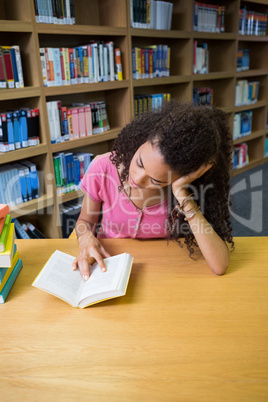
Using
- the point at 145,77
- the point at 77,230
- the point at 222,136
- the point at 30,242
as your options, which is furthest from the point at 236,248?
the point at 145,77

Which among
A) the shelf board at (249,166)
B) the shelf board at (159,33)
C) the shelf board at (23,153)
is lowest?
the shelf board at (249,166)

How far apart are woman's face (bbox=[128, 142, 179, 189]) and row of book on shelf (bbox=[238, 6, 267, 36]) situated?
341 centimetres

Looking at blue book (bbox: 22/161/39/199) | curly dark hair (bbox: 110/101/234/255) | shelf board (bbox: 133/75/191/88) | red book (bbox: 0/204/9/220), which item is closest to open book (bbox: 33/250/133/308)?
red book (bbox: 0/204/9/220)

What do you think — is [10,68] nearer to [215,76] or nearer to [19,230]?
[19,230]

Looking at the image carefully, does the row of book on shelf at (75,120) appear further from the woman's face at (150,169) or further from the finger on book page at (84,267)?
the finger on book page at (84,267)

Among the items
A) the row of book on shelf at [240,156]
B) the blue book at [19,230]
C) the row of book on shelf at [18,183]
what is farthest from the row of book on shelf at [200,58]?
the blue book at [19,230]

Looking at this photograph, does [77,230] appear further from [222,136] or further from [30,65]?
[30,65]

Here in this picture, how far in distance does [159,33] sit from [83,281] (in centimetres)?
249

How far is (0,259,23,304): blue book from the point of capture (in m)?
1.00

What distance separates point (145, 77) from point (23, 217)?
1521 millimetres

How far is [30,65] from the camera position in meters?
2.22

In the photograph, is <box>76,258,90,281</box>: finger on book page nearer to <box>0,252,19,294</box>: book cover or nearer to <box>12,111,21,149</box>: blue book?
<box>0,252,19,294</box>: book cover

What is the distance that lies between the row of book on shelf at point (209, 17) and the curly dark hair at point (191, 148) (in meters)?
2.47

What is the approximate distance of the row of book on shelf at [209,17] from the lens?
3345 millimetres
